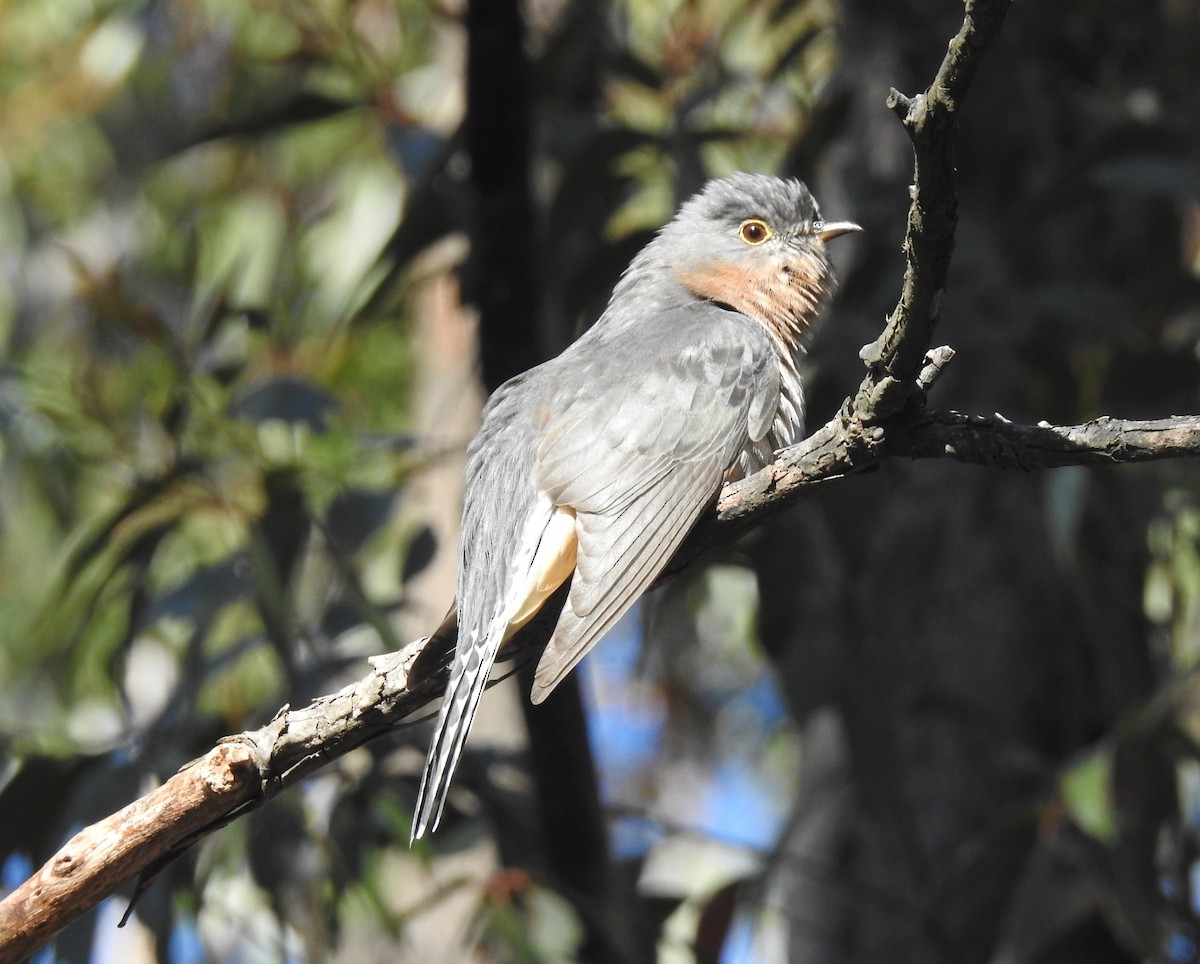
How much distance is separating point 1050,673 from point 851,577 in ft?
2.72

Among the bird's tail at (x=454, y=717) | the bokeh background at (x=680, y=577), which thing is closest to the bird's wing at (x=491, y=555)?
the bird's tail at (x=454, y=717)

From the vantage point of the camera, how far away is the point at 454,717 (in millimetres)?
2525

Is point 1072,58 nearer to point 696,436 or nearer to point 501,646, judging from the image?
point 696,436

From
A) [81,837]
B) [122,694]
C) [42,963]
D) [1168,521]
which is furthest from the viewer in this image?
[1168,521]

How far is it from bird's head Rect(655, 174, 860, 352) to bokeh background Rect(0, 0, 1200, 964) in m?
0.35

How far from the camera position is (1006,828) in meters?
3.96

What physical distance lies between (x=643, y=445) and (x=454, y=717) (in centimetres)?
83

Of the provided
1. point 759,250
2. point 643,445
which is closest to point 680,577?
point 643,445

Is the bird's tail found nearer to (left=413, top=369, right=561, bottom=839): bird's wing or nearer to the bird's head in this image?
(left=413, top=369, right=561, bottom=839): bird's wing

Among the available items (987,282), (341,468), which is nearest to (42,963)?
(341,468)

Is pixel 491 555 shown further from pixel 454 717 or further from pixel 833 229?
pixel 833 229

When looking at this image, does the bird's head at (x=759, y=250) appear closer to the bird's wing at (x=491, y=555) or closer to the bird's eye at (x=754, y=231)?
the bird's eye at (x=754, y=231)

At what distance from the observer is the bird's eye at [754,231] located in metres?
3.93

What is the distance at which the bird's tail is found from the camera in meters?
2.52
